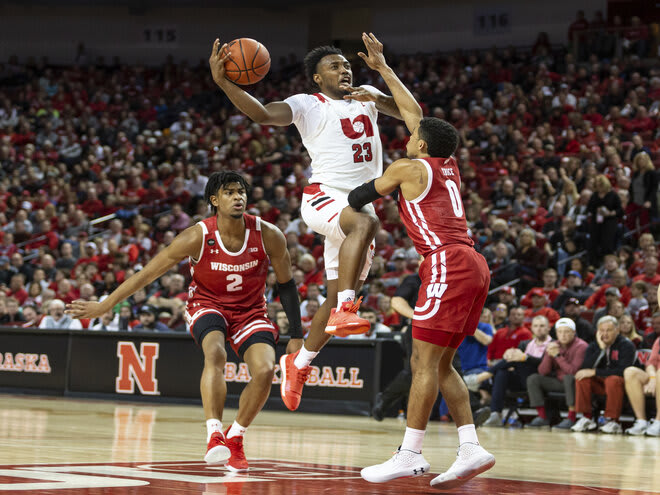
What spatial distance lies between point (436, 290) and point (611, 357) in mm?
6613

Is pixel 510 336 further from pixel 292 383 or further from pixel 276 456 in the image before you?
pixel 292 383

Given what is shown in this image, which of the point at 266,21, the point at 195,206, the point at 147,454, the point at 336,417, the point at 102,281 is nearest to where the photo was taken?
the point at 147,454

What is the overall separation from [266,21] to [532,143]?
39.9 feet

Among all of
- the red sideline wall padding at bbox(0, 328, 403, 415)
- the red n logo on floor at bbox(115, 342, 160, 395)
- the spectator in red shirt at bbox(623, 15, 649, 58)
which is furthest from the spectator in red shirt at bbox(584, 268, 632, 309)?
Answer: the spectator in red shirt at bbox(623, 15, 649, 58)

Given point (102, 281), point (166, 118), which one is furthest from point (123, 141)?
point (102, 281)

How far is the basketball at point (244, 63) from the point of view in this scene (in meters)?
6.52

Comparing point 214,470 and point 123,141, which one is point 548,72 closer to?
point 123,141

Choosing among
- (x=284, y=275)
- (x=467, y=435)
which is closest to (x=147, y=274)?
(x=284, y=275)

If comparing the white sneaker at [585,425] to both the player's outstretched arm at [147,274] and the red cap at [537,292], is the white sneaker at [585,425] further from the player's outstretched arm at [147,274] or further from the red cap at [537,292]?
the player's outstretched arm at [147,274]

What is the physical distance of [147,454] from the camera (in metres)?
7.16

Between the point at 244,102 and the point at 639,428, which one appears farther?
the point at 639,428

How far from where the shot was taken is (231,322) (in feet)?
22.6

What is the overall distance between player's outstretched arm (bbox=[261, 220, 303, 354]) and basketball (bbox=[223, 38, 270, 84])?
3.37 feet

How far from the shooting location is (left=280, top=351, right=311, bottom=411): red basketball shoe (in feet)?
22.5
